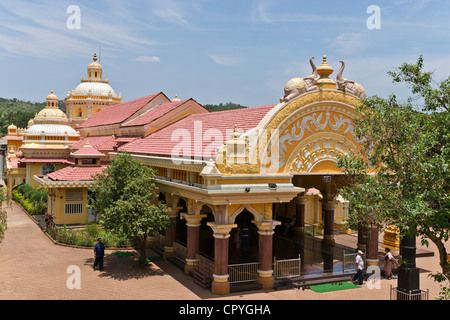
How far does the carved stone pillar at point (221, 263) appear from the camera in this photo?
49.6 ft

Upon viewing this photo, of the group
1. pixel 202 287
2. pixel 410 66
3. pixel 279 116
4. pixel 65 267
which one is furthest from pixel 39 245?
pixel 410 66

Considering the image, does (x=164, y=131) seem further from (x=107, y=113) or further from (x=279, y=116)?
(x=107, y=113)

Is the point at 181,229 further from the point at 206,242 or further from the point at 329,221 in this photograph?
the point at 329,221

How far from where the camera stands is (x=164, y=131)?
23531 mm

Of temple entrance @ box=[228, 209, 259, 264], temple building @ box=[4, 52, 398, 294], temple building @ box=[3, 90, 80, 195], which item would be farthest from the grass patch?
temple building @ box=[3, 90, 80, 195]

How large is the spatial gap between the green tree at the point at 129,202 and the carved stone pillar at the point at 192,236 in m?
1.24

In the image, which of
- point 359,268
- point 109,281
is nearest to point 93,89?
point 109,281

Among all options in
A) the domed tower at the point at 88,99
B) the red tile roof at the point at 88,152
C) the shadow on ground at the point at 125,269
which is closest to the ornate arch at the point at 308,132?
the shadow on ground at the point at 125,269

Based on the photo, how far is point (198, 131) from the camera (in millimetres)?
19703

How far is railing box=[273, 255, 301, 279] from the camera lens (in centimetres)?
1634

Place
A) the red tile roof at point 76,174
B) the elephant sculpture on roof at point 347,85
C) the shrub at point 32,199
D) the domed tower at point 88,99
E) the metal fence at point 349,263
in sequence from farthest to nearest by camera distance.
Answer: the domed tower at point 88,99 → the shrub at point 32,199 → the red tile roof at point 76,174 → the metal fence at point 349,263 → the elephant sculpture on roof at point 347,85

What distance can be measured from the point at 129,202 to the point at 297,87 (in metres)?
7.67

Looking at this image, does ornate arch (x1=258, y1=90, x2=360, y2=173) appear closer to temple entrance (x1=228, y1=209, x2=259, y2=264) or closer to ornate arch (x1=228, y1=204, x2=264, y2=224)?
ornate arch (x1=228, y1=204, x2=264, y2=224)

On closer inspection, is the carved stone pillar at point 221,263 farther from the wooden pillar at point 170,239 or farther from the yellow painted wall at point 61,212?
the yellow painted wall at point 61,212
